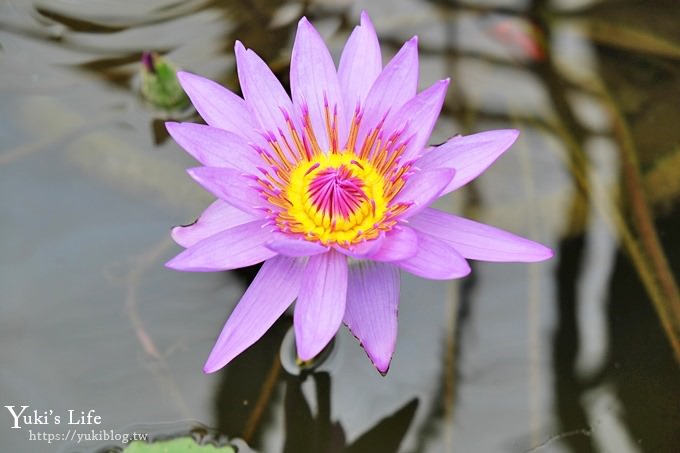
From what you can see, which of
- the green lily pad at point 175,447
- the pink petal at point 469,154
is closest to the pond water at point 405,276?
the green lily pad at point 175,447

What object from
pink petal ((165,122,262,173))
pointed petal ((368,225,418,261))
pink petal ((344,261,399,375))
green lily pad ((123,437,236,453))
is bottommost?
green lily pad ((123,437,236,453))

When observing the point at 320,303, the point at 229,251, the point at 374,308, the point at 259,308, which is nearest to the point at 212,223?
the point at 229,251

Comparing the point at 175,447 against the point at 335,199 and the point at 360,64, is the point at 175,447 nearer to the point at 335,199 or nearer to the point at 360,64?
the point at 335,199

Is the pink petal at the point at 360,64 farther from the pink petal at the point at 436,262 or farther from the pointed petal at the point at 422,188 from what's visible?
the pink petal at the point at 436,262

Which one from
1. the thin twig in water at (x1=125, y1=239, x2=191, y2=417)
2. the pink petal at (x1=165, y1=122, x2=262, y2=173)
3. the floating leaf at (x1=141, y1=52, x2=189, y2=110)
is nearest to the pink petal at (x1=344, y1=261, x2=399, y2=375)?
the pink petal at (x1=165, y1=122, x2=262, y2=173)

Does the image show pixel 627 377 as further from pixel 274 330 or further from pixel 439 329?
pixel 274 330

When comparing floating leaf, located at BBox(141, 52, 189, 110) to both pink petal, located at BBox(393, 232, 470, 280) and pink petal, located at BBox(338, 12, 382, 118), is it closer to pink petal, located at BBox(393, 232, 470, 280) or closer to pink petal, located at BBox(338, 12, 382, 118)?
pink petal, located at BBox(338, 12, 382, 118)

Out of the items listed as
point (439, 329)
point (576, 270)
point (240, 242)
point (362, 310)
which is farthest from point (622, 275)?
point (240, 242)
